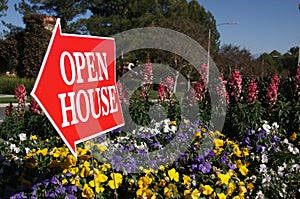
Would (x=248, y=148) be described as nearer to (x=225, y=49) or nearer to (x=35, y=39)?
(x=35, y=39)

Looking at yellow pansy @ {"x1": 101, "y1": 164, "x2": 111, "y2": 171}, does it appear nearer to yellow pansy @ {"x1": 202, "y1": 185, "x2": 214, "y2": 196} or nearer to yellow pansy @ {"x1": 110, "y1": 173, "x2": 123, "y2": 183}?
yellow pansy @ {"x1": 110, "y1": 173, "x2": 123, "y2": 183}

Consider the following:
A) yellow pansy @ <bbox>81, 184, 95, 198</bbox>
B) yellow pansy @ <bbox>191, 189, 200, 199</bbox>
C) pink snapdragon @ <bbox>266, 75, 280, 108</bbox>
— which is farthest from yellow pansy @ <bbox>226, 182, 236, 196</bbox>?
pink snapdragon @ <bbox>266, 75, 280, 108</bbox>

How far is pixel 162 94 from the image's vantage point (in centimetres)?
633

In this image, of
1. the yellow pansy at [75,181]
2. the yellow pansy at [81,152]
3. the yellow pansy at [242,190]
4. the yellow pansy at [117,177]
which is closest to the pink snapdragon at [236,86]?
the yellow pansy at [242,190]

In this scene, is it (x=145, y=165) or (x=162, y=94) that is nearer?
(x=145, y=165)

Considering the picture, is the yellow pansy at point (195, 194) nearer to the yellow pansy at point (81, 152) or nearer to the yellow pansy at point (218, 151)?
the yellow pansy at point (218, 151)

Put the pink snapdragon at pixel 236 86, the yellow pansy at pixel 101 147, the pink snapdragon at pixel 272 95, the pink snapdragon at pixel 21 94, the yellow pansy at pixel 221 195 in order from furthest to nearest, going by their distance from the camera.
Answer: the pink snapdragon at pixel 21 94
the pink snapdragon at pixel 236 86
the pink snapdragon at pixel 272 95
the yellow pansy at pixel 101 147
the yellow pansy at pixel 221 195

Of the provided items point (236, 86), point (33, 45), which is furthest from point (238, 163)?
point (33, 45)

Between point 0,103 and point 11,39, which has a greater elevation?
point 11,39

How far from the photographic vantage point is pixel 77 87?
8.65 ft

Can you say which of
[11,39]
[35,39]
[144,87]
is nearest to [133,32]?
[35,39]

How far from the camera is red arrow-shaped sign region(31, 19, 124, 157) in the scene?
2408mm

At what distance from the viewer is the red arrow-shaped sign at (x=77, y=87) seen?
241cm

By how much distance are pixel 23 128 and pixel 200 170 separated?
3143 mm
